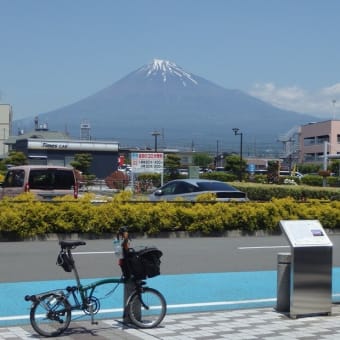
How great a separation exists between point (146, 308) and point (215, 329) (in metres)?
0.82

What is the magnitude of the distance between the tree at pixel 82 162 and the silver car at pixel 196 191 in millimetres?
36128

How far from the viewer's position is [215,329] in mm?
7672

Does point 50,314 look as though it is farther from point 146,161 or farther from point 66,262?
point 146,161

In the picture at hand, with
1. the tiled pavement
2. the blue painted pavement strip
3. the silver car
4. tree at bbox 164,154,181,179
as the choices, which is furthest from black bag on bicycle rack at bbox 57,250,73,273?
tree at bbox 164,154,181,179

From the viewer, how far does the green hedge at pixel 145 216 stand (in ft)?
52.1

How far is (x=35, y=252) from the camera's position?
13.8 m

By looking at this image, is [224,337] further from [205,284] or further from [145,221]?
[145,221]

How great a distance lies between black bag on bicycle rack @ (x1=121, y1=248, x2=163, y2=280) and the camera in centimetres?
746

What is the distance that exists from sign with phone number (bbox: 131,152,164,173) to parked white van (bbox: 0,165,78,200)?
50.1 ft

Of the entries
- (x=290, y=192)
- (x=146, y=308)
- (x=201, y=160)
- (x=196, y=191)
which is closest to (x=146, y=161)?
(x=290, y=192)

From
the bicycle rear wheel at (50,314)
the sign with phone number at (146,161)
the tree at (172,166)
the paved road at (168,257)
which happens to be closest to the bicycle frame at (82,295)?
the bicycle rear wheel at (50,314)

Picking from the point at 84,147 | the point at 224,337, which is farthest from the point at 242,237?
the point at 84,147

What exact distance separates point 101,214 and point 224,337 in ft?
31.8

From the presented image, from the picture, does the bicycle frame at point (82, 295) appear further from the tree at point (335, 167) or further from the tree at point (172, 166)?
the tree at point (335, 167)
